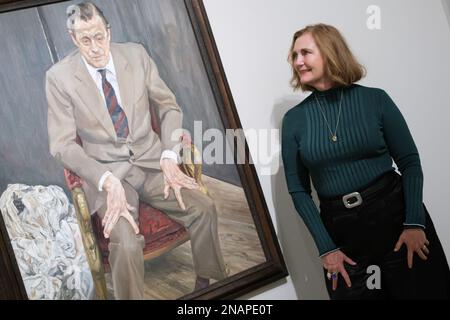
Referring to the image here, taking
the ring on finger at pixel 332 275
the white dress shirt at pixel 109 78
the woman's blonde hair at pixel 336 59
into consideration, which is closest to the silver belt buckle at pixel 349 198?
the ring on finger at pixel 332 275

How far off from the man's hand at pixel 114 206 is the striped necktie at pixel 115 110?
155 millimetres

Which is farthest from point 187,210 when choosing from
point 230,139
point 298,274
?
point 298,274

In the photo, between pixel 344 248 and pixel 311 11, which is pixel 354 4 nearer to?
pixel 311 11

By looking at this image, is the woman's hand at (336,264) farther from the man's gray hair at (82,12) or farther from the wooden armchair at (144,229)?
the man's gray hair at (82,12)

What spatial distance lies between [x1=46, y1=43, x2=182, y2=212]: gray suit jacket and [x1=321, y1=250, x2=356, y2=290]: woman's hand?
2.08ft

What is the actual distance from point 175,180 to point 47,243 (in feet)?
1.49

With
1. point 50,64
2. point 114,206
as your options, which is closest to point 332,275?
point 114,206

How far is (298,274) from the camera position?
2.00 meters

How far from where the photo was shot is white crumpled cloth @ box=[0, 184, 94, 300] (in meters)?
1.72

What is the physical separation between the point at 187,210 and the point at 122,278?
304mm

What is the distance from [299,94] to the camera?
2072mm

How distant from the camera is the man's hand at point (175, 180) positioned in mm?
1868

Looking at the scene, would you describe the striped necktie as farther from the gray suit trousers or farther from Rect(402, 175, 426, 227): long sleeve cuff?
Rect(402, 175, 426, 227): long sleeve cuff

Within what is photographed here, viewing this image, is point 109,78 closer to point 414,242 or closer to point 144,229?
point 144,229
